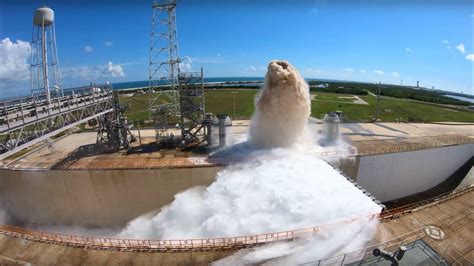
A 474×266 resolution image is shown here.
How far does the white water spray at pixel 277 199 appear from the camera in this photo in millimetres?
16263

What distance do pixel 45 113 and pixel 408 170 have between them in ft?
136

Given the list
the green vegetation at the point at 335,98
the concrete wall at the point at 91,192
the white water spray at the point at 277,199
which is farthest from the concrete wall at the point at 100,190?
the green vegetation at the point at 335,98

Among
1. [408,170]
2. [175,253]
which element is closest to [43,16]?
[175,253]

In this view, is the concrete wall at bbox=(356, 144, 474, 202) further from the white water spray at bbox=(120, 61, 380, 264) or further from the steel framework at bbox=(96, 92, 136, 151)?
the steel framework at bbox=(96, 92, 136, 151)

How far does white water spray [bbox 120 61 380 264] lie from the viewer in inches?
640

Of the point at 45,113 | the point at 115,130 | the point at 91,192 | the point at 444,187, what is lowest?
the point at 444,187

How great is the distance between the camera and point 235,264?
572 inches

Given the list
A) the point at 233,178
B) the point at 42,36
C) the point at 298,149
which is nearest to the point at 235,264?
the point at 233,178

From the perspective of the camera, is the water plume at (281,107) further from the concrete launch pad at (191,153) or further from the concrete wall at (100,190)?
the concrete wall at (100,190)

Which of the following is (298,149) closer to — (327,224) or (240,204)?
(240,204)

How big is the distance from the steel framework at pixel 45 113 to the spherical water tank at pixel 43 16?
10132 millimetres

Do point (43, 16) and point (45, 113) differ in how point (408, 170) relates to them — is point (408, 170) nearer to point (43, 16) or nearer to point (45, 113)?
point (45, 113)

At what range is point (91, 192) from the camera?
1144 inches

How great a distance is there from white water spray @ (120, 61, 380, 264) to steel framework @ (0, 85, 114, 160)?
12.7m
